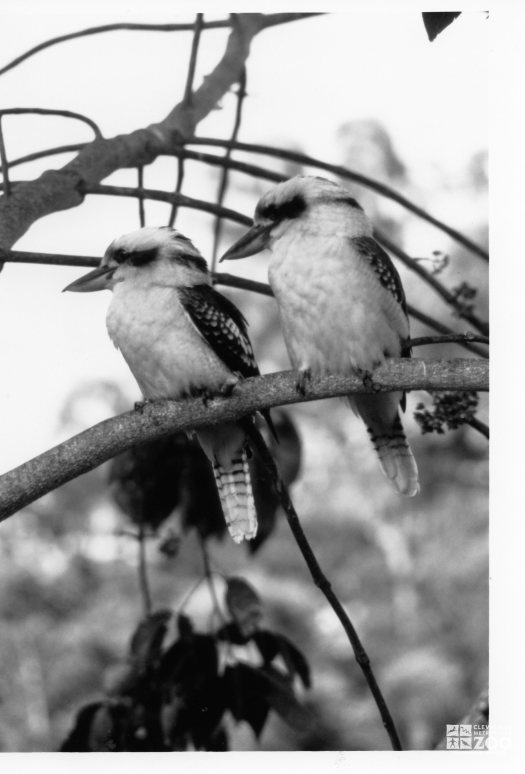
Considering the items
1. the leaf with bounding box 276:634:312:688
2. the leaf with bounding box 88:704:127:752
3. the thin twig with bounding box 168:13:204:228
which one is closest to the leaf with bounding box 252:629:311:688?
the leaf with bounding box 276:634:312:688

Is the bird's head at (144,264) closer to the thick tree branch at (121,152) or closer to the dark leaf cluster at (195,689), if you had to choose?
the thick tree branch at (121,152)

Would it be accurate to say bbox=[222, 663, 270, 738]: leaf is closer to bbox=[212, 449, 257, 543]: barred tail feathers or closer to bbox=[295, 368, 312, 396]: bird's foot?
bbox=[212, 449, 257, 543]: barred tail feathers

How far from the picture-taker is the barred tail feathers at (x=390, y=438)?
83.3 inches

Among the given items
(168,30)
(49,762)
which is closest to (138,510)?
(49,762)

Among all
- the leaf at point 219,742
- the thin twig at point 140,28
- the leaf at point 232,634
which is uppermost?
the thin twig at point 140,28

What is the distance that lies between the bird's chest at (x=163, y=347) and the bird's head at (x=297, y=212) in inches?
6.5

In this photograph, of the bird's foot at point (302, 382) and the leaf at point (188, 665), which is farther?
the leaf at point (188, 665)

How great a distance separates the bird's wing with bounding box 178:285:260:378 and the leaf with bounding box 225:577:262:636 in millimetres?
481

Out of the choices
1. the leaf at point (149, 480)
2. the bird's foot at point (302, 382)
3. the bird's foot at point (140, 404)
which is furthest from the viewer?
the leaf at point (149, 480)

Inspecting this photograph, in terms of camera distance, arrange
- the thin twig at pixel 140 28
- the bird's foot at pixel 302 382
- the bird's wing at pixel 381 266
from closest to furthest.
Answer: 1. the bird's foot at pixel 302 382
2. the bird's wing at pixel 381 266
3. the thin twig at pixel 140 28

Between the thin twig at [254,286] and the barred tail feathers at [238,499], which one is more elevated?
the thin twig at [254,286]

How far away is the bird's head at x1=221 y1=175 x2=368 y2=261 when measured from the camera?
2.01 meters

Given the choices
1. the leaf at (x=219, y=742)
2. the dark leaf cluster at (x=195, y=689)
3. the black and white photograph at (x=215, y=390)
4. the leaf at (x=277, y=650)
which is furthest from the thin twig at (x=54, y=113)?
the leaf at (x=219, y=742)

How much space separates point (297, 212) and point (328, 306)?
23 cm
